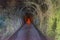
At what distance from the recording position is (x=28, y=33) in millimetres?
1536

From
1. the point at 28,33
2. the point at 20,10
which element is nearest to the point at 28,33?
the point at 28,33

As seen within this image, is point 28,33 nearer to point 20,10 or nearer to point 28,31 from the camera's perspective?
point 28,31

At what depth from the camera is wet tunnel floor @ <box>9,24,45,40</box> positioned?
1519 mm

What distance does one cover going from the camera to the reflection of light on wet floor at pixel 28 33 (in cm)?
152

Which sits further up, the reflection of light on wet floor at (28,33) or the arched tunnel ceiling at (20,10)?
the arched tunnel ceiling at (20,10)

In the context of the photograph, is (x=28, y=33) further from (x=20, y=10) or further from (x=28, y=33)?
(x=20, y=10)

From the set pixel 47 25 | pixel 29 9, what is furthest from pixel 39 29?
pixel 29 9

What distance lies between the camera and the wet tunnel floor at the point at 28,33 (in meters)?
1.52

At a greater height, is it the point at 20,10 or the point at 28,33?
the point at 20,10

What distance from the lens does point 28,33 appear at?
154 centimetres

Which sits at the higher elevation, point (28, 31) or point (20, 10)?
point (20, 10)

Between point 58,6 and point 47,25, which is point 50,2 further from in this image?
point 47,25

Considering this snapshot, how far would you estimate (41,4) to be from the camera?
A: 1.56 metres

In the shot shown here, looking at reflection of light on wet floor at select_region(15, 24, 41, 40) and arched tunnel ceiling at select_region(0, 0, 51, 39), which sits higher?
arched tunnel ceiling at select_region(0, 0, 51, 39)
